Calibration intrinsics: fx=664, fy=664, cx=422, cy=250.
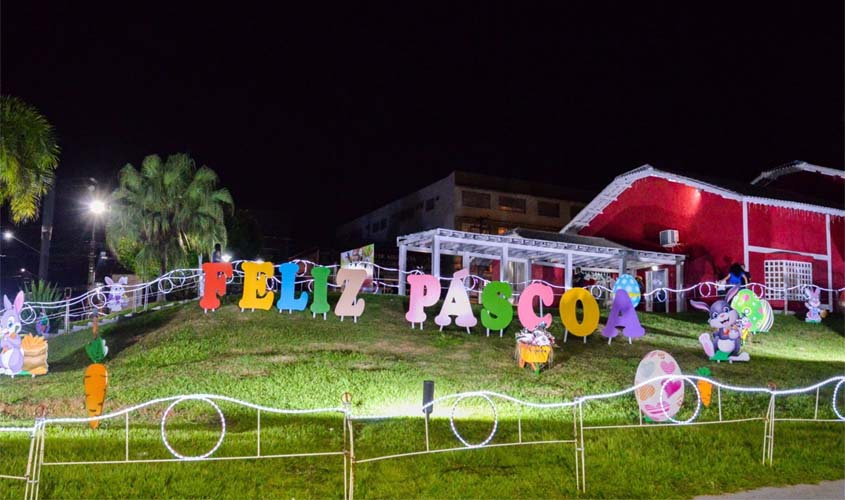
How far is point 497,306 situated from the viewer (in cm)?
1933

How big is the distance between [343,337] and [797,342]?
15164 mm

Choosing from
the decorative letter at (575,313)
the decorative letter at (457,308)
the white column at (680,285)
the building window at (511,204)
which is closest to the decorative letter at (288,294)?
the decorative letter at (457,308)

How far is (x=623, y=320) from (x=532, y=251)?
1095 centimetres

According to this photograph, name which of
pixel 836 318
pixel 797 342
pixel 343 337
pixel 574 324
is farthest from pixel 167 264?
pixel 836 318

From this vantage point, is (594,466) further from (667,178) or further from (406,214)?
(406,214)

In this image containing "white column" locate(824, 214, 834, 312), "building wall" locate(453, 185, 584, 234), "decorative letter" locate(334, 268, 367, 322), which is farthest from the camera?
"building wall" locate(453, 185, 584, 234)

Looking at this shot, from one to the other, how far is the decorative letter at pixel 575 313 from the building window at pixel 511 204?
38549mm

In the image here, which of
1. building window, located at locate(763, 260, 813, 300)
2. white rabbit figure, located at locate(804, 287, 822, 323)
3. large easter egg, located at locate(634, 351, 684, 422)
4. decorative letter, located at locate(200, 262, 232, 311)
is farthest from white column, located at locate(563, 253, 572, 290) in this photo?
large easter egg, located at locate(634, 351, 684, 422)

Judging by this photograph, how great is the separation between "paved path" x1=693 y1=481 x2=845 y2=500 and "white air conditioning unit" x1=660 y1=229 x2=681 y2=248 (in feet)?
79.7

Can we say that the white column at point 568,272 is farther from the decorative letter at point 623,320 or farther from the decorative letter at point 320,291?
the decorative letter at point 320,291

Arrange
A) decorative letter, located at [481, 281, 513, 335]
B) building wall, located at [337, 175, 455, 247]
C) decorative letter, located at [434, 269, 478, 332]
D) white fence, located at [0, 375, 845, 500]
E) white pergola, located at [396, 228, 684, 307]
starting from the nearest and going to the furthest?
white fence, located at [0, 375, 845, 500], decorative letter, located at [481, 281, 513, 335], decorative letter, located at [434, 269, 478, 332], white pergola, located at [396, 228, 684, 307], building wall, located at [337, 175, 455, 247]

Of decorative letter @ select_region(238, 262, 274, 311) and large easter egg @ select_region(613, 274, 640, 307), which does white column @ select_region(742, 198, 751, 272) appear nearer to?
large easter egg @ select_region(613, 274, 640, 307)

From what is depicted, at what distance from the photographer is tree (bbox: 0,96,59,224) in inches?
690

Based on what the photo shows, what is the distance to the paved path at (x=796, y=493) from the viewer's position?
799 centimetres
